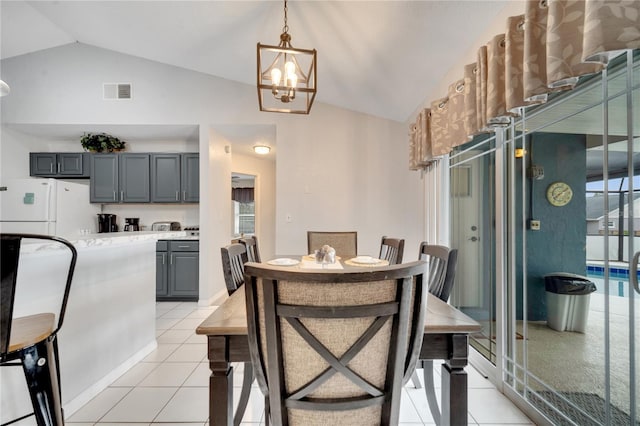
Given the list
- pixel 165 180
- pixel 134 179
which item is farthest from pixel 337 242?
pixel 134 179

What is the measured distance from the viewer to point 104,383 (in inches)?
81.0

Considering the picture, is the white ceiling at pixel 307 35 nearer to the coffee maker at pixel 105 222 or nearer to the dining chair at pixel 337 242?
the dining chair at pixel 337 242

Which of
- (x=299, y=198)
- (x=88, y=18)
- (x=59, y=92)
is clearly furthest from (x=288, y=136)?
(x=59, y=92)

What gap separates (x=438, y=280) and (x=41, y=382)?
1.78 m

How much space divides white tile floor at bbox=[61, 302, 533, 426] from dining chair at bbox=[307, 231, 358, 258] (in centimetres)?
131

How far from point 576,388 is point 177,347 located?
290 cm

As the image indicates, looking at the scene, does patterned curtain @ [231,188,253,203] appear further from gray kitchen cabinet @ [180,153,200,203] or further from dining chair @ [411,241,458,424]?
dining chair @ [411,241,458,424]

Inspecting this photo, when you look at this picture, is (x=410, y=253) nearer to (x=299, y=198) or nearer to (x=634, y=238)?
(x=299, y=198)

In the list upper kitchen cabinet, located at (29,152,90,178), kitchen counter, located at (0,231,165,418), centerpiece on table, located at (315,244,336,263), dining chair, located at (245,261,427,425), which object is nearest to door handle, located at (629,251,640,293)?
dining chair, located at (245,261,427,425)

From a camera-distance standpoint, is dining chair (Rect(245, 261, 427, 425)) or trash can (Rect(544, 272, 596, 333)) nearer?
dining chair (Rect(245, 261, 427, 425))

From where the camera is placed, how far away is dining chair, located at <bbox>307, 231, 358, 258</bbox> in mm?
3107

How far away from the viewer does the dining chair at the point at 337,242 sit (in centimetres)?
311

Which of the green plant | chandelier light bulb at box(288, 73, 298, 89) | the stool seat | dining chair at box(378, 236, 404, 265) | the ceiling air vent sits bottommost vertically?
the stool seat

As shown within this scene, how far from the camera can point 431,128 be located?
2654 mm
